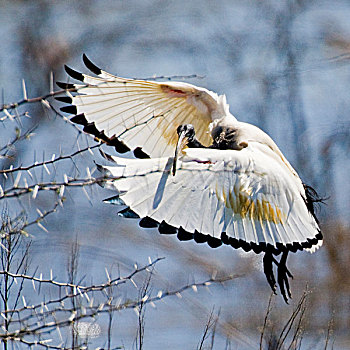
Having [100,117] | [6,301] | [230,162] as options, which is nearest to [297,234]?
[230,162]

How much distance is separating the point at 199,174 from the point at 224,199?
0.17 meters

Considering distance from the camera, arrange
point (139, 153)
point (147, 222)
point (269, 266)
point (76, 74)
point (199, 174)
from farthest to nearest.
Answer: point (139, 153) → point (76, 74) → point (269, 266) → point (199, 174) → point (147, 222)

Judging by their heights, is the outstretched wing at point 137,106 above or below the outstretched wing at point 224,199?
above

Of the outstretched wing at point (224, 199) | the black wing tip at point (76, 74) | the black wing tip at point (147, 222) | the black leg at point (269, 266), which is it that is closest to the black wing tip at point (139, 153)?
the black wing tip at point (76, 74)

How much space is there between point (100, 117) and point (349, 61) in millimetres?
4773

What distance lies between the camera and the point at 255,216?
162 inches

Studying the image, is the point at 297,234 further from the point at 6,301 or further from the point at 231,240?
the point at 6,301

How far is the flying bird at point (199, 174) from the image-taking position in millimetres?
3816

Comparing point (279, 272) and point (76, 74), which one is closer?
point (279, 272)

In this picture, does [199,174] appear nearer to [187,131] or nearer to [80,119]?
[187,131]

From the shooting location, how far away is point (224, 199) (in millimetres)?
4023

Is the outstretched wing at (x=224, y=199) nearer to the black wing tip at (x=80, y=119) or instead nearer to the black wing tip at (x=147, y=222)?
the black wing tip at (x=147, y=222)

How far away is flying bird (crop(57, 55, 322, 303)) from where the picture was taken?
3.82 meters

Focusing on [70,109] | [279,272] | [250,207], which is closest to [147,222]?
[250,207]
